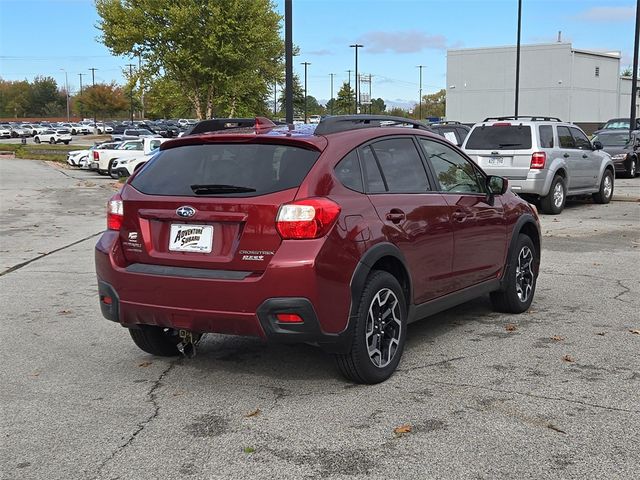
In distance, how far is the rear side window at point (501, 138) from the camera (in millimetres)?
14602

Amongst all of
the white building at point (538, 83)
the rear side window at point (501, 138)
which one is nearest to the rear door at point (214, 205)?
the rear side window at point (501, 138)

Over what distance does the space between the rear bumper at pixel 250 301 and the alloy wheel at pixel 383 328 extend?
0.31m

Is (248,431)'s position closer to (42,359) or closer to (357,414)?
(357,414)

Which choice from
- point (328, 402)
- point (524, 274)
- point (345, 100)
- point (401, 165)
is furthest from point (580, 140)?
point (345, 100)

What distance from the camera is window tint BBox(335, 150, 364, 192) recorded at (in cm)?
477

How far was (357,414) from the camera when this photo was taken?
4.37 m

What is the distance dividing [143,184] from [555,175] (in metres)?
11.5

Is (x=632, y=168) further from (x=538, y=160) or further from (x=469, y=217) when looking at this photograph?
(x=469, y=217)

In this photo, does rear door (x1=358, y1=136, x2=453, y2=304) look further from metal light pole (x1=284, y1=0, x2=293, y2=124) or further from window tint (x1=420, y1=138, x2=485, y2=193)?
metal light pole (x1=284, y1=0, x2=293, y2=124)

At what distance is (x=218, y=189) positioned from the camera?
4652mm

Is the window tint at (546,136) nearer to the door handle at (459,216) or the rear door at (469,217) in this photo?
the rear door at (469,217)

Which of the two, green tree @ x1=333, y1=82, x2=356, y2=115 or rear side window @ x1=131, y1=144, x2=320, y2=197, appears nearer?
rear side window @ x1=131, y1=144, x2=320, y2=197

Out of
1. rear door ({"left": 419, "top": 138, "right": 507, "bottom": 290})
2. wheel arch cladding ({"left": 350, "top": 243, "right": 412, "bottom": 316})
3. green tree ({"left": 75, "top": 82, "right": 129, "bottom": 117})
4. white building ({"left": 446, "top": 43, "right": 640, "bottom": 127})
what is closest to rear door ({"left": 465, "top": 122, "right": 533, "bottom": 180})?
rear door ({"left": 419, "top": 138, "right": 507, "bottom": 290})

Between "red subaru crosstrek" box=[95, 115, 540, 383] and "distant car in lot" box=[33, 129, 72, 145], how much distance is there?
72.6 m
